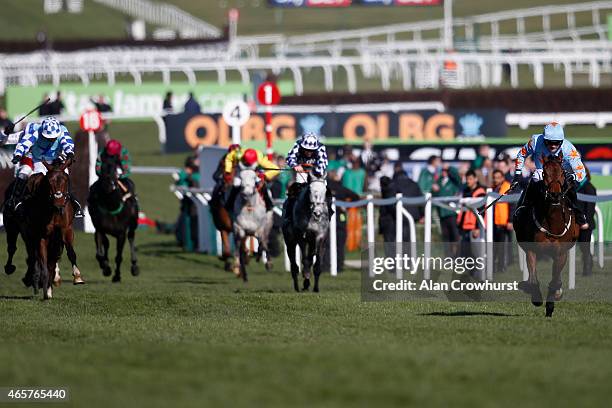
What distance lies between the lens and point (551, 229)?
1253cm

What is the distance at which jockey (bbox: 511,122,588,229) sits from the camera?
12.7 m

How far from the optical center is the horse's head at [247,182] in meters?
18.6

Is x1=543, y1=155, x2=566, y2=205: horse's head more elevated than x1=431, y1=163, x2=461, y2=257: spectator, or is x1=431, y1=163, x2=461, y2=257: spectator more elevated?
x1=543, y1=155, x2=566, y2=205: horse's head

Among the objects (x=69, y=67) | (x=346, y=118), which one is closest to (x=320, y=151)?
(x=346, y=118)

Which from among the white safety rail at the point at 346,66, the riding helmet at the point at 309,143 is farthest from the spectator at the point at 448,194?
the white safety rail at the point at 346,66

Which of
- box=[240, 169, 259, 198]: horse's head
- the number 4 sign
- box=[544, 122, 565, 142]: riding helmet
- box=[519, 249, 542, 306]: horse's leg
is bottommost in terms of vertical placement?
box=[519, 249, 542, 306]: horse's leg

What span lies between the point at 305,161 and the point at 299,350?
6976 mm

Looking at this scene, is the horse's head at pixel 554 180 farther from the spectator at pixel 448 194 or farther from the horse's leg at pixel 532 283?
the spectator at pixel 448 194

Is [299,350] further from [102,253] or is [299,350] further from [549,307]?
[102,253]

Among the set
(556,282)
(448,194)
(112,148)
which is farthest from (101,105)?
(556,282)

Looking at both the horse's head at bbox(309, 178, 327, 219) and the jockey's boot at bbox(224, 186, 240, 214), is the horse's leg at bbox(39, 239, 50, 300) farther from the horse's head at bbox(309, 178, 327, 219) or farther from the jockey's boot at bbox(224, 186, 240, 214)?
the jockey's boot at bbox(224, 186, 240, 214)

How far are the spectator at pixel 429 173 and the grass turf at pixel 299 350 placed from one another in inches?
367

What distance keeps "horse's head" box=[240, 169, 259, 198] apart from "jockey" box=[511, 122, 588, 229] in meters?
6.11

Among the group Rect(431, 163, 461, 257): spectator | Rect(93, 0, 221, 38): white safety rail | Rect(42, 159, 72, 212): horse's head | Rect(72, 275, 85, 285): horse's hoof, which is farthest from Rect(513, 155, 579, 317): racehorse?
Rect(93, 0, 221, 38): white safety rail
